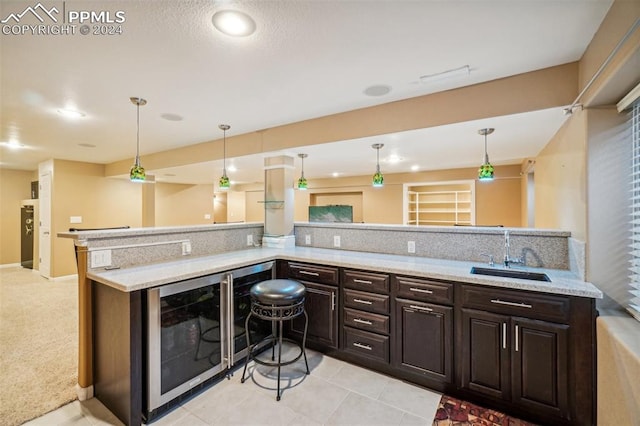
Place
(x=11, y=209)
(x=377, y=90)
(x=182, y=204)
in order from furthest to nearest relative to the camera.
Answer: (x=182, y=204) < (x=11, y=209) < (x=377, y=90)

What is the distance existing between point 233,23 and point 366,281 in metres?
2.13

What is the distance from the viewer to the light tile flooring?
185cm

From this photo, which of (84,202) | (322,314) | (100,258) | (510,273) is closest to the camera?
(100,258)

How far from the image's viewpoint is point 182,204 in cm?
810

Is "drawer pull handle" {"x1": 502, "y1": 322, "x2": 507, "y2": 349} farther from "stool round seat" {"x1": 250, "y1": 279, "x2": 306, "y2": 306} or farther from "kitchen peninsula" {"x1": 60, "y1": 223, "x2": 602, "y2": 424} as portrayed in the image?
"stool round seat" {"x1": 250, "y1": 279, "x2": 306, "y2": 306}

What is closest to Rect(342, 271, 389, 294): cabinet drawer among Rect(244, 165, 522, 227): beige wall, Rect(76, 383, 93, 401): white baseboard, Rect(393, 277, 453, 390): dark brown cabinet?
Rect(393, 277, 453, 390): dark brown cabinet

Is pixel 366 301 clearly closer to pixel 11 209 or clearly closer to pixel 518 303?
pixel 518 303

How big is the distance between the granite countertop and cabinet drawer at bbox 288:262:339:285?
7 centimetres

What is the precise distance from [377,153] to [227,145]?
2.28 metres

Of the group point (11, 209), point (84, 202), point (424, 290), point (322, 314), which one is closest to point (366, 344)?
point (322, 314)

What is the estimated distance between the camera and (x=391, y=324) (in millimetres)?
2314

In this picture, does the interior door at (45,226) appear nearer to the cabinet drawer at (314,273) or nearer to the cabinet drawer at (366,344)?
the cabinet drawer at (314,273)

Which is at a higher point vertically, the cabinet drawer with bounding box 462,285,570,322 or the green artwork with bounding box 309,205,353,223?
the green artwork with bounding box 309,205,353,223

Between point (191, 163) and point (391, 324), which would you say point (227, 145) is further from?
point (391, 324)
